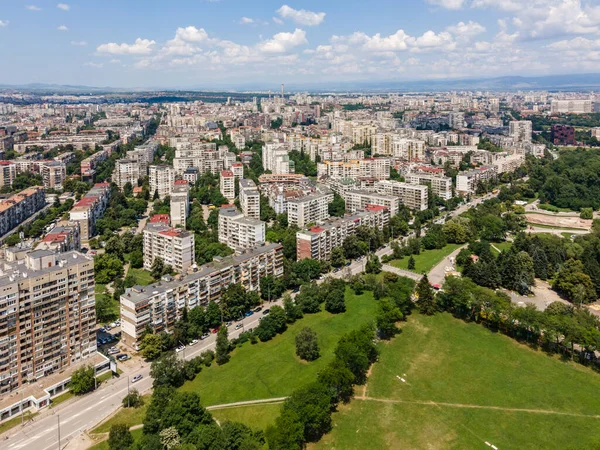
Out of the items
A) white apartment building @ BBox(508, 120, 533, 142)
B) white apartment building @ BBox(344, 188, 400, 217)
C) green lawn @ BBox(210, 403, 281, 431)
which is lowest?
green lawn @ BBox(210, 403, 281, 431)

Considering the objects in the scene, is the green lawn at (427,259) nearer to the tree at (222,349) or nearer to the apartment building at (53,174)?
the tree at (222,349)

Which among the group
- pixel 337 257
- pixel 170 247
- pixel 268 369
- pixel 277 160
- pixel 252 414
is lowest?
pixel 252 414

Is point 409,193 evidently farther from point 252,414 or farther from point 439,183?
point 252,414

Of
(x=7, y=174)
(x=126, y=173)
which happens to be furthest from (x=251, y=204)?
(x=7, y=174)

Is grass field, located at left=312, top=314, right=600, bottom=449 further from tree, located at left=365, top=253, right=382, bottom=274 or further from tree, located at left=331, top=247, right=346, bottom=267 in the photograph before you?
tree, located at left=331, top=247, right=346, bottom=267

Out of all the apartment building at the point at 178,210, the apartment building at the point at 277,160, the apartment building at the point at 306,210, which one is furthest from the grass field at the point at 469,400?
the apartment building at the point at 277,160

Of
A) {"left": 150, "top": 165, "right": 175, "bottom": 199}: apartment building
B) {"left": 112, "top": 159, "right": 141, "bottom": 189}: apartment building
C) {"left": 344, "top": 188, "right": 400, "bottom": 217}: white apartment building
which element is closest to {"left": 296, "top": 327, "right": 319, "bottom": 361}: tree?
{"left": 344, "top": 188, "right": 400, "bottom": 217}: white apartment building
